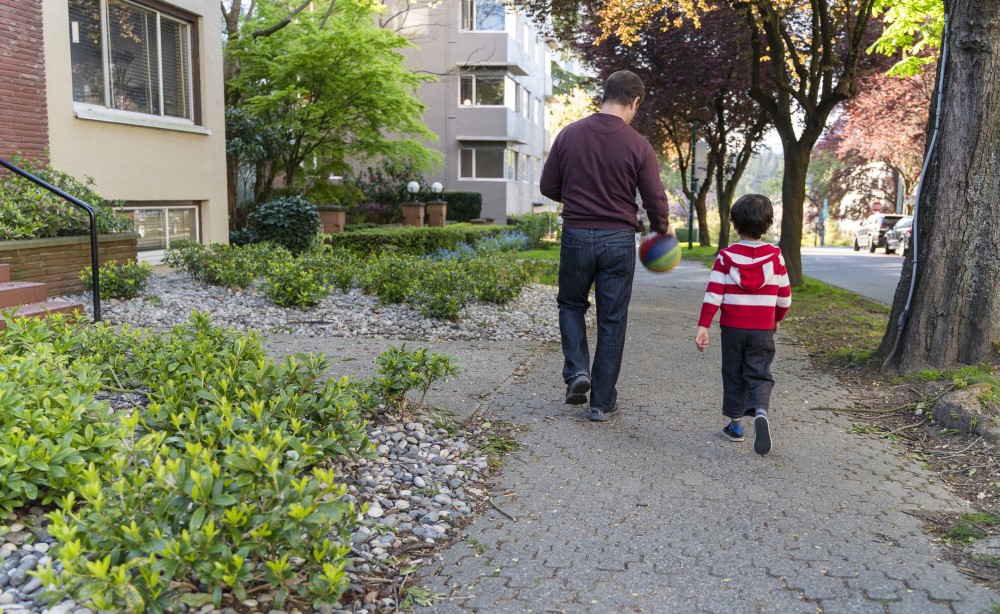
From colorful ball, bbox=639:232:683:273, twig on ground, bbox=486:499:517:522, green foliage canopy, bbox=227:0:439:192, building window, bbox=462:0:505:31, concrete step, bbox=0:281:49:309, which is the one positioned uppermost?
building window, bbox=462:0:505:31

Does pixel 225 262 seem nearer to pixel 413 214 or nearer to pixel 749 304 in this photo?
pixel 749 304

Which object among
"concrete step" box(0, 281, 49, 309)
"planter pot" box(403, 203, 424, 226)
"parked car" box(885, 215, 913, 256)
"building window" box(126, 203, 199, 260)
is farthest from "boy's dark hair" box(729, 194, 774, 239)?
"parked car" box(885, 215, 913, 256)

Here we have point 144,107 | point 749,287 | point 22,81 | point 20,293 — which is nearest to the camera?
point 749,287

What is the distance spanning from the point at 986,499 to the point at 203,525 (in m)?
3.42

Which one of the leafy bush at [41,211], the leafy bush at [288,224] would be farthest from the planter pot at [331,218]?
the leafy bush at [41,211]

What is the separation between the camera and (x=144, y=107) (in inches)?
511

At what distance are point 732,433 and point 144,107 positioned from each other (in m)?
11.1

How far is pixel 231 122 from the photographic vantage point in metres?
19.6

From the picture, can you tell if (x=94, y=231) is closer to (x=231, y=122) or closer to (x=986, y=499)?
(x=986, y=499)

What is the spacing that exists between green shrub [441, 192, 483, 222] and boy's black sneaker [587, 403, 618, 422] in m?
28.4

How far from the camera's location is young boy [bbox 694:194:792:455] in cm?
480

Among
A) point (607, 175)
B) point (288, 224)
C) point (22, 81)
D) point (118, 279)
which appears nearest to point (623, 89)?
point (607, 175)

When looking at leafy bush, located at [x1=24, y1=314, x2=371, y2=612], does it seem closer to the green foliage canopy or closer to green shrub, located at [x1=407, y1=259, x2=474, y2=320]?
green shrub, located at [x1=407, y1=259, x2=474, y2=320]

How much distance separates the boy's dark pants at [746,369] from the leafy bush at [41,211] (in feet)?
22.6
